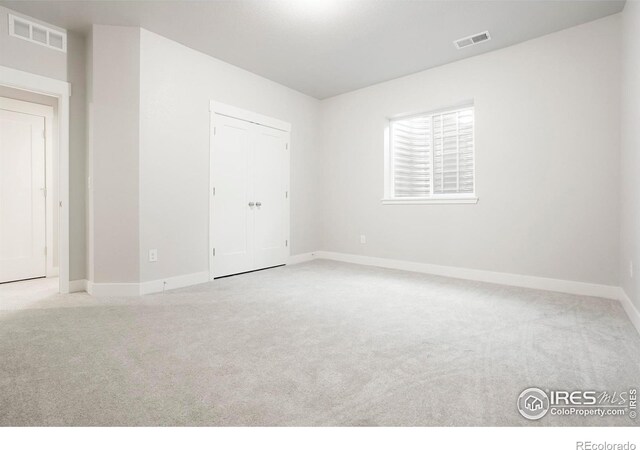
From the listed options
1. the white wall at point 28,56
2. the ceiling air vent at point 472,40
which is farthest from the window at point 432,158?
the white wall at point 28,56

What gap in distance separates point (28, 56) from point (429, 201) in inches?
180

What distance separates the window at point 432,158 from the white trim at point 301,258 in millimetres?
1542

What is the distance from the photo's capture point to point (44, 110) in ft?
14.3

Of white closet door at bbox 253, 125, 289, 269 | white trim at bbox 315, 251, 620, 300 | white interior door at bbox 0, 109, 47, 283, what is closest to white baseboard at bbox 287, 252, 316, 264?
white closet door at bbox 253, 125, 289, 269

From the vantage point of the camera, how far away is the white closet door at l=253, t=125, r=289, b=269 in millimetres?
Answer: 4672

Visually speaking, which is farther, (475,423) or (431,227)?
(431,227)

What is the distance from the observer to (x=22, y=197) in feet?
13.8

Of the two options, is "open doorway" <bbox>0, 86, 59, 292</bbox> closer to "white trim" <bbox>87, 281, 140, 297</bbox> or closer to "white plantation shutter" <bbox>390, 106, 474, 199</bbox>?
"white trim" <bbox>87, 281, 140, 297</bbox>

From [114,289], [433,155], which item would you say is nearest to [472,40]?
[433,155]

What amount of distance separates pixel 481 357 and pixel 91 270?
3601mm

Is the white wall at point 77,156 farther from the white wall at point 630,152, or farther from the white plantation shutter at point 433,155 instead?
the white wall at point 630,152

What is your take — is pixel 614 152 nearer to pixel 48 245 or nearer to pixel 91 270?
pixel 91 270
